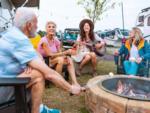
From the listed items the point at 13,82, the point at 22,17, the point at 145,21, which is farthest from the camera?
the point at 145,21

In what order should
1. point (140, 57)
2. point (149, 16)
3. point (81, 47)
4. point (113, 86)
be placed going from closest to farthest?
point (113, 86) → point (140, 57) → point (81, 47) → point (149, 16)

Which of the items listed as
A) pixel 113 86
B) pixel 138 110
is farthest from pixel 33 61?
pixel 113 86

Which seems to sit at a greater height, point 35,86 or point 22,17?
point 22,17

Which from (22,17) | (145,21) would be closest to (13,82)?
(22,17)

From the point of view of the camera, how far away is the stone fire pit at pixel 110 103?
3152mm

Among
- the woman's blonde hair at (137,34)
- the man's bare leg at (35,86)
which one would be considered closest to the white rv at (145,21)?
the woman's blonde hair at (137,34)

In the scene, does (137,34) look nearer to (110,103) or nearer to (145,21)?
(110,103)

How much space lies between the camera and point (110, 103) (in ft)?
11.0

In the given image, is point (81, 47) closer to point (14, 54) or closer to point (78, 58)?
point (78, 58)

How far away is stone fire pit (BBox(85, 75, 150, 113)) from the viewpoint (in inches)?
124

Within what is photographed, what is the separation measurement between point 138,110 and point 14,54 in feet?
4.83

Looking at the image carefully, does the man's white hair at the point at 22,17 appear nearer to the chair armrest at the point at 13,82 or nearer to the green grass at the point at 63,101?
the chair armrest at the point at 13,82

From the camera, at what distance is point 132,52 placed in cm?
617

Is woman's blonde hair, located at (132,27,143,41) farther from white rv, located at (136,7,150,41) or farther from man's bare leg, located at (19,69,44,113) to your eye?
white rv, located at (136,7,150,41)
